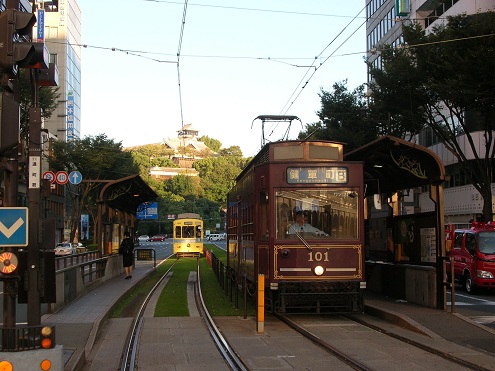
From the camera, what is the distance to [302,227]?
46.2ft

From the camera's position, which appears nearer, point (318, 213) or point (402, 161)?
point (318, 213)

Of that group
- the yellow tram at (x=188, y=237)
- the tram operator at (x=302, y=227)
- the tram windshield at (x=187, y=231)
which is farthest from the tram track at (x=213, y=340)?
the tram windshield at (x=187, y=231)

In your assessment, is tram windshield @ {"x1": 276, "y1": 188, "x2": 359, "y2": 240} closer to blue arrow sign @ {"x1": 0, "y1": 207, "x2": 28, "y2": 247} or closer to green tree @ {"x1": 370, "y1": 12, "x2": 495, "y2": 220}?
blue arrow sign @ {"x1": 0, "y1": 207, "x2": 28, "y2": 247}

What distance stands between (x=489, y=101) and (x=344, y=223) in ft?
53.6

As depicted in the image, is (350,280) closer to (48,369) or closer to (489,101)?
(48,369)

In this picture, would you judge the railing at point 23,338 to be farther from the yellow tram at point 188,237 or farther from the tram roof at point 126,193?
the yellow tram at point 188,237

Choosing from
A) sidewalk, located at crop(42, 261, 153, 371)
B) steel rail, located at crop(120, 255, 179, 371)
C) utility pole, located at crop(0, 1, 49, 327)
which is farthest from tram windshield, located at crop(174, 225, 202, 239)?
utility pole, located at crop(0, 1, 49, 327)

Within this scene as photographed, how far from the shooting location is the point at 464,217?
45531 millimetres

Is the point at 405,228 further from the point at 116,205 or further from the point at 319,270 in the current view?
the point at 116,205

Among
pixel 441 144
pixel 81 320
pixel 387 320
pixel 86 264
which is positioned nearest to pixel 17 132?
pixel 81 320

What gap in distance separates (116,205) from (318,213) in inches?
652

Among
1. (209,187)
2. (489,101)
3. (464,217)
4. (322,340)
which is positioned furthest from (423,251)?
(209,187)

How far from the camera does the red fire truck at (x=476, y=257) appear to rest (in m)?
20.9

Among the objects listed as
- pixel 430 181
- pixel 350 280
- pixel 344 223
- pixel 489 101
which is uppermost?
pixel 489 101
